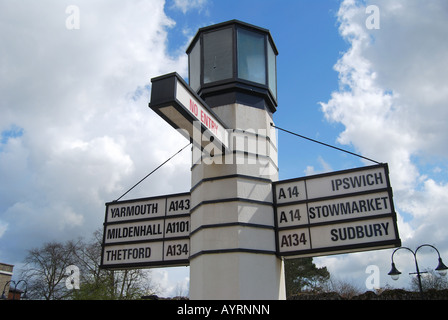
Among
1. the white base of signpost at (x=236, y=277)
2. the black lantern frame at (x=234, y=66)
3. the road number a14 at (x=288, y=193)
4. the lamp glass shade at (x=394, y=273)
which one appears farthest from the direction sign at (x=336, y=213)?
the lamp glass shade at (x=394, y=273)

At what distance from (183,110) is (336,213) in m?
3.71

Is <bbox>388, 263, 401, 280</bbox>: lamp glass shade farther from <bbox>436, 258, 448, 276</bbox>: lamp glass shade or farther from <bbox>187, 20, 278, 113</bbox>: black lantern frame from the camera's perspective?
<bbox>187, 20, 278, 113</bbox>: black lantern frame

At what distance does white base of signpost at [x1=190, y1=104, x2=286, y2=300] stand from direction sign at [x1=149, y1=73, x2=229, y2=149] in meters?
0.59

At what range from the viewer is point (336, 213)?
8.09 m

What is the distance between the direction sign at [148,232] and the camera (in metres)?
9.44

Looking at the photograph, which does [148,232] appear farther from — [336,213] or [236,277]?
[336,213]

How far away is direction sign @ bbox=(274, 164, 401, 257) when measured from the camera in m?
7.70

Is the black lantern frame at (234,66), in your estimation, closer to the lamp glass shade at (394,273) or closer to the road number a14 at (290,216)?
the road number a14 at (290,216)

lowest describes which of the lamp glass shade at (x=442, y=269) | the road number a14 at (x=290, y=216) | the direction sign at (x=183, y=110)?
the road number a14 at (x=290, y=216)

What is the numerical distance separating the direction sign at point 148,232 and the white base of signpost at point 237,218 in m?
0.67

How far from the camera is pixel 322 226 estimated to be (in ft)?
26.7

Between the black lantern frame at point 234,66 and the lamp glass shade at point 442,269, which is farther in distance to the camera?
the lamp glass shade at point 442,269
